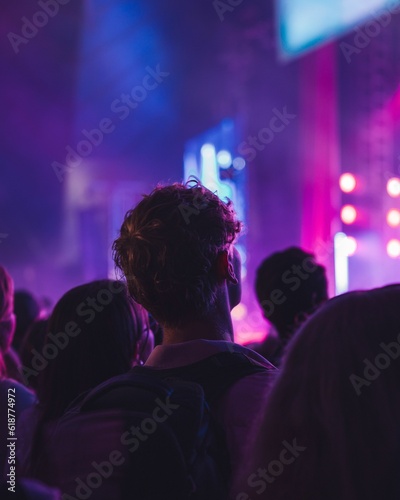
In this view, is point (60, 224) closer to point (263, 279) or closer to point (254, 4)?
point (254, 4)

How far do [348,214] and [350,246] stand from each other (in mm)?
356

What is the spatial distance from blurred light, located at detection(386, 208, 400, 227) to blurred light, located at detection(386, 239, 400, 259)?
0.20 m

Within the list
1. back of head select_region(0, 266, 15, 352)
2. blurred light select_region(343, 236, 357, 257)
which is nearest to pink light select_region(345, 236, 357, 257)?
blurred light select_region(343, 236, 357, 257)

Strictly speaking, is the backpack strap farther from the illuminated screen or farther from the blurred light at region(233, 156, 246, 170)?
the blurred light at region(233, 156, 246, 170)

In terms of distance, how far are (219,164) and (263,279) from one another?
279 inches

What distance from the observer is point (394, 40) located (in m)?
6.96

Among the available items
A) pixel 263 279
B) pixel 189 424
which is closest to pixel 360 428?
pixel 189 424

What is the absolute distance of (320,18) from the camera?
6348 mm

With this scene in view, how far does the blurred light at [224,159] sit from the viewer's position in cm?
924

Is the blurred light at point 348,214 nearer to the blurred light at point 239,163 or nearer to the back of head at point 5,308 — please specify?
the blurred light at point 239,163

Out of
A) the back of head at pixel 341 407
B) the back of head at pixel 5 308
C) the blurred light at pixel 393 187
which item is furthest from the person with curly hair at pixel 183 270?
the blurred light at pixel 393 187

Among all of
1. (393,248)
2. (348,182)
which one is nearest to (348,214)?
(348,182)

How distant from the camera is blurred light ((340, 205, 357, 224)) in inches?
278

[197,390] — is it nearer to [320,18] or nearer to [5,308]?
[5,308]
